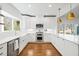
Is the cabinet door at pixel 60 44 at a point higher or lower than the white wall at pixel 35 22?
lower

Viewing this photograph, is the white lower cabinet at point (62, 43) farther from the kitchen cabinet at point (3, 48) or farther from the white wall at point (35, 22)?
the kitchen cabinet at point (3, 48)

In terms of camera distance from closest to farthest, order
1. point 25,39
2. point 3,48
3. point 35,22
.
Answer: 1. point 3,48
2. point 35,22
3. point 25,39

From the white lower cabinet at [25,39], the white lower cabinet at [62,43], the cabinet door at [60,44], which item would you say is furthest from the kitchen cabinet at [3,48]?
the cabinet door at [60,44]

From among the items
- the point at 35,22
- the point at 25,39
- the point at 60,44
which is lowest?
the point at 60,44

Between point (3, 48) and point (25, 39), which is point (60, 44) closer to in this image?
point (25, 39)

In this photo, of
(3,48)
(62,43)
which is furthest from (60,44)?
(3,48)

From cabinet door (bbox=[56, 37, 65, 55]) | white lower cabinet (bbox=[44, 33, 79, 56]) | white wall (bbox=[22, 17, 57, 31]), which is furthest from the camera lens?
cabinet door (bbox=[56, 37, 65, 55])

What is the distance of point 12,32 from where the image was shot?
3.55 m

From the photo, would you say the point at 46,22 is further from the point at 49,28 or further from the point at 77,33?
the point at 77,33

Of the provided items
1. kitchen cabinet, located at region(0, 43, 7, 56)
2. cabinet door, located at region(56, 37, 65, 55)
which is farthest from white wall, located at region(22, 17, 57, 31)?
kitchen cabinet, located at region(0, 43, 7, 56)

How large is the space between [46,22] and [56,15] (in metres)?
0.28

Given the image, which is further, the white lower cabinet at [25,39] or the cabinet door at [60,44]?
the cabinet door at [60,44]

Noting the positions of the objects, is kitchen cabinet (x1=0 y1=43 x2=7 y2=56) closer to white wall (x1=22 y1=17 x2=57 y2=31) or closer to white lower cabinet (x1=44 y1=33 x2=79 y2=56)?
white wall (x1=22 y1=17 x2=57 y2=31)

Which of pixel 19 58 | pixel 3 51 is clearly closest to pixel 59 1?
pixel 19 58
